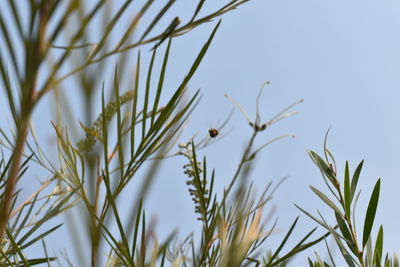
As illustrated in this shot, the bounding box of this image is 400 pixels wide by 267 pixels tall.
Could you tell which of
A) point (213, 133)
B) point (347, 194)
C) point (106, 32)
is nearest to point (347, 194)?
point (347, 194)

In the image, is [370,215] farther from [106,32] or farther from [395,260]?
[106,32]

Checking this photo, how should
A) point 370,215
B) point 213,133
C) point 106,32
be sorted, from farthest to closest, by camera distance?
point 213,133 < point 370,215 < point 106,32

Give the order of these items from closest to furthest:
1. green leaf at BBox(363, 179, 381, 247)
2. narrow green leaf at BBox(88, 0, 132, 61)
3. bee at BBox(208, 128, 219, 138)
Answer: narrow green leaf at BBox(88, 0, 132, 61) → green leaf at BBox(363, 179, 381, 247) → bee at BBox(208, 128, 219, 138)

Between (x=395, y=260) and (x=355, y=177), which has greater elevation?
(x=355, y=177)

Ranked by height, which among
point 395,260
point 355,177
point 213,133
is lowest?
point 395,260

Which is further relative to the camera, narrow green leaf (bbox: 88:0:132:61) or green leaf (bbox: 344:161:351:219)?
green leaf (bbox: 344:161:351:219)

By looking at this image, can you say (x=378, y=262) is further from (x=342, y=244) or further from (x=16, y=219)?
(x=16, y=219)

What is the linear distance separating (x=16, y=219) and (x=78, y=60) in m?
0.47

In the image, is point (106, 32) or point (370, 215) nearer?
point (106, 32)

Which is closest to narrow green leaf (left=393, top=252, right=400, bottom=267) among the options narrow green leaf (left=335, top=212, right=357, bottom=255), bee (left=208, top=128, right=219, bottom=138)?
narrow green leaf (left=335, top=212, right=357, bottom=255)

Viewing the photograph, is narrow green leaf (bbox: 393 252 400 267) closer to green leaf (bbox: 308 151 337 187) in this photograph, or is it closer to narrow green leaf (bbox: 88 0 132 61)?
green leaf (bbox: 308 151 337 187)

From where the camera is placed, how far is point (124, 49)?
326 millimetres

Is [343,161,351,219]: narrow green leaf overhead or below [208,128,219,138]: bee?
below

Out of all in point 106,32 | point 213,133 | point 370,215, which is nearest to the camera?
point 106,32
